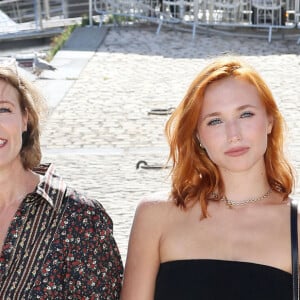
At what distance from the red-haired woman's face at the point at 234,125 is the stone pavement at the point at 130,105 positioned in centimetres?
197

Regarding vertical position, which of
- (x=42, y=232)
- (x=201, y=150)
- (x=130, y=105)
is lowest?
(x=130, y=105)

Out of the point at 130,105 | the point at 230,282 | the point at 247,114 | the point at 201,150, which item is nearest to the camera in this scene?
the point at 230,282

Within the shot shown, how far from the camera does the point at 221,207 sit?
3.31 m

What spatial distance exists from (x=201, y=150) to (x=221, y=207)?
213mm

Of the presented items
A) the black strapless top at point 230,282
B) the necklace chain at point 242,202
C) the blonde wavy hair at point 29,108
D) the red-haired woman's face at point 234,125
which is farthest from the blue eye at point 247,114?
the blonde wavy hair at point 29,108

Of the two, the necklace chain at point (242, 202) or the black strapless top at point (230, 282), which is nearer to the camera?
the black strapless top at point (230, 282)

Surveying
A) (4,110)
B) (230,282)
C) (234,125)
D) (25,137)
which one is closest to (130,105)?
(25,137)

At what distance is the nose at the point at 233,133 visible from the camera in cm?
321

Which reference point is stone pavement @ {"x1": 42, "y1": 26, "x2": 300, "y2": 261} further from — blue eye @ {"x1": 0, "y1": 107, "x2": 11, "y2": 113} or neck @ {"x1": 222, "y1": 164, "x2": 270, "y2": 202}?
blue eye @ {"x1": 0, "y1": 107, "x2": 11, "y2": 113}

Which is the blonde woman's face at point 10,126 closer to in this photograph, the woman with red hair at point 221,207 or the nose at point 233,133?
the woman with red hair at point 221,207

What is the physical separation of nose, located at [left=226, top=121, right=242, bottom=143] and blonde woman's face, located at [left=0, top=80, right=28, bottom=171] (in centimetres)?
70

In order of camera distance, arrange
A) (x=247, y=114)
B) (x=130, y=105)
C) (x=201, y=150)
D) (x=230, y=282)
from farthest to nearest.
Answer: (x=130, y=105) → (x=201, y=150) → (x=247, y=114) → (x=230, y=282)

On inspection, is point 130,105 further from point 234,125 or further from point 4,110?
point 234,125

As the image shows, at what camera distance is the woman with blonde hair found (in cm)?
316
